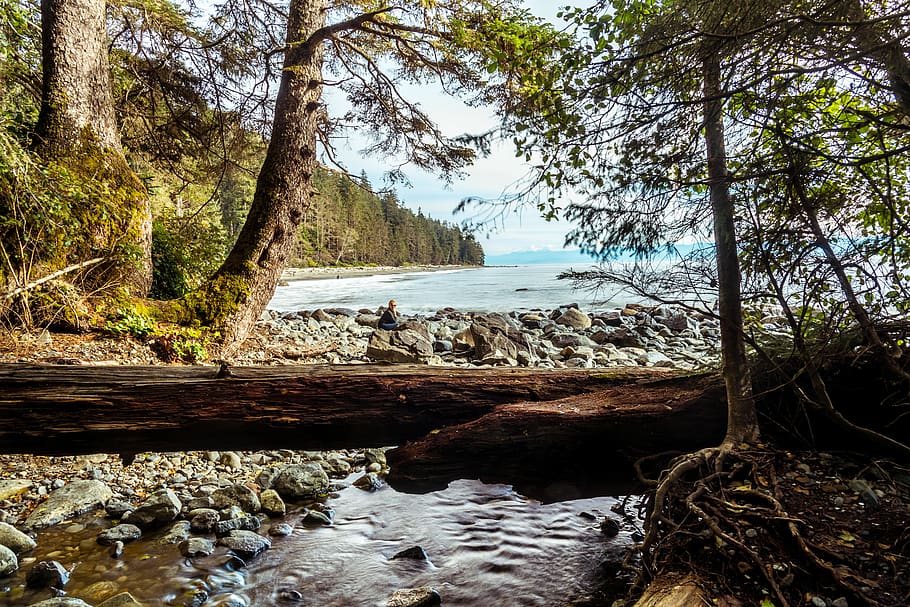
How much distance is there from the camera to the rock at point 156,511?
352cm

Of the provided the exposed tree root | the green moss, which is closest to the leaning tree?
the green moss

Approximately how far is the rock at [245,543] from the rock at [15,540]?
1.24m

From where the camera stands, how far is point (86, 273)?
6.71m

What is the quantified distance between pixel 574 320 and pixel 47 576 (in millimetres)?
13385

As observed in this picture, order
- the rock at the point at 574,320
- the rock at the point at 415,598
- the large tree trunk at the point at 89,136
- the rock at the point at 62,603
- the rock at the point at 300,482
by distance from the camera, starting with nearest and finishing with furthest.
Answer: the rock at the point at 62,603, the rock at the point at 415,598, the rock at the point at 300,482, the large tree trunk at the point at 89,136, the rock at the point at 574,320

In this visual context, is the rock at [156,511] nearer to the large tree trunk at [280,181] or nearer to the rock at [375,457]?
the rock at [375,457]

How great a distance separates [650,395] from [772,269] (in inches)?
58.5

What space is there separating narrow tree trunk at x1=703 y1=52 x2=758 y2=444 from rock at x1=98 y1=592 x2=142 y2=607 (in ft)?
12.0

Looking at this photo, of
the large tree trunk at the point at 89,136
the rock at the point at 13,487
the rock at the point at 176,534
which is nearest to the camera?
the rock at the point at 176,534

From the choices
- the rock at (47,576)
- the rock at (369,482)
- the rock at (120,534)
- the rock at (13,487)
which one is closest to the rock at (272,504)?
the rock at (369,482)

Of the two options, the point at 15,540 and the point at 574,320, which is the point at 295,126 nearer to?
the point at 15,540

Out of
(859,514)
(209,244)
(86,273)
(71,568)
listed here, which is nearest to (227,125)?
(209,244)

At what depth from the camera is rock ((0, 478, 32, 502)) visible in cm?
380

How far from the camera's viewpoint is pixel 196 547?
127 inches
